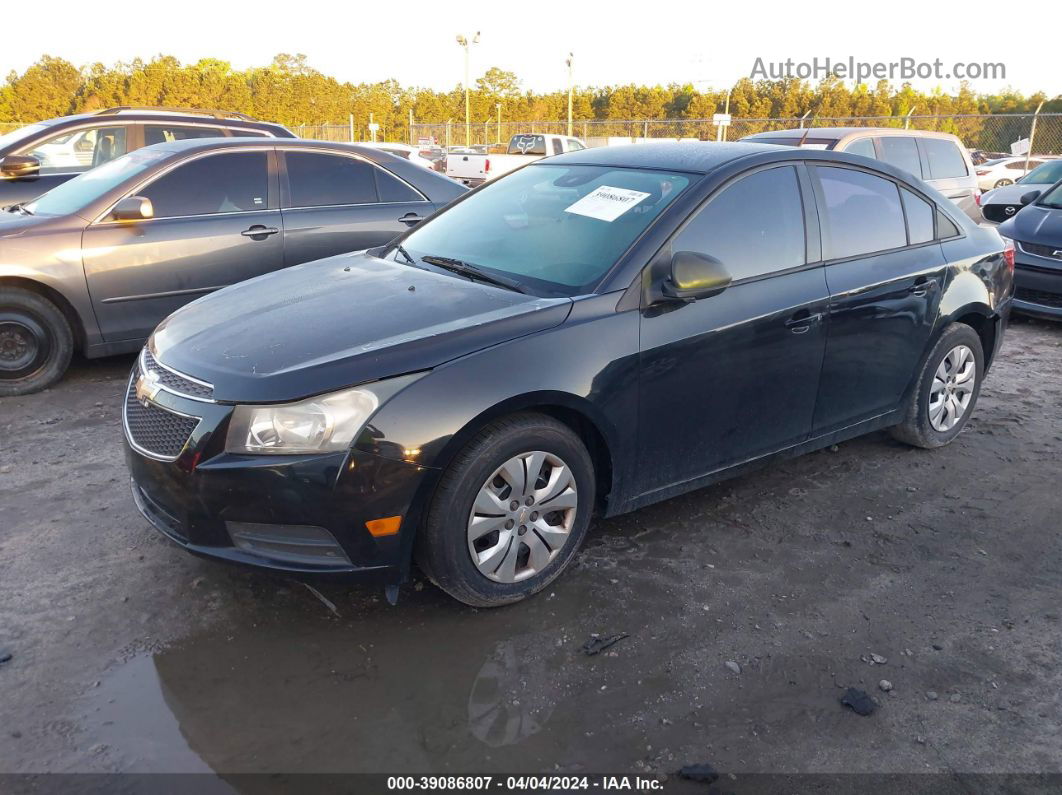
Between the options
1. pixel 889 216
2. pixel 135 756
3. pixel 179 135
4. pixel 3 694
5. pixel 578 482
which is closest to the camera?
pixel 135 756

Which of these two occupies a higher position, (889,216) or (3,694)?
(889,216)

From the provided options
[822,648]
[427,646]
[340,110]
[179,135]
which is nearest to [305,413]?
[427,646]

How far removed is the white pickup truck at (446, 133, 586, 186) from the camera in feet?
67.6

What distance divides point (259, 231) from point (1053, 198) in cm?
805

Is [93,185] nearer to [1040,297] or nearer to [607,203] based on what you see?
[607,203]

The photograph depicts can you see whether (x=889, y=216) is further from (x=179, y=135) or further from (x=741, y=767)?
(x=179, y=135)

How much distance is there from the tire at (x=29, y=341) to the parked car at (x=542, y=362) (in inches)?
101

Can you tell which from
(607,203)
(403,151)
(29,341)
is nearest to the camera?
(607,203)

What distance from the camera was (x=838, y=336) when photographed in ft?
13.5

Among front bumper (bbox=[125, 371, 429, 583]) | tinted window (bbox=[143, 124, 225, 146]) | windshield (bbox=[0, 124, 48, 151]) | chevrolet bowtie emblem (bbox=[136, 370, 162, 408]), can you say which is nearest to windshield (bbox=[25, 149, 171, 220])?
windshield (bbox=[0, 124, 48, 151])

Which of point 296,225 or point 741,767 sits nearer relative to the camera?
point 741,767

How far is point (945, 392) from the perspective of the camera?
4.95 m

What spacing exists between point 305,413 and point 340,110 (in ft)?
200

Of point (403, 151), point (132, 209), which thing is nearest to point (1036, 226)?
point (132, 209)
